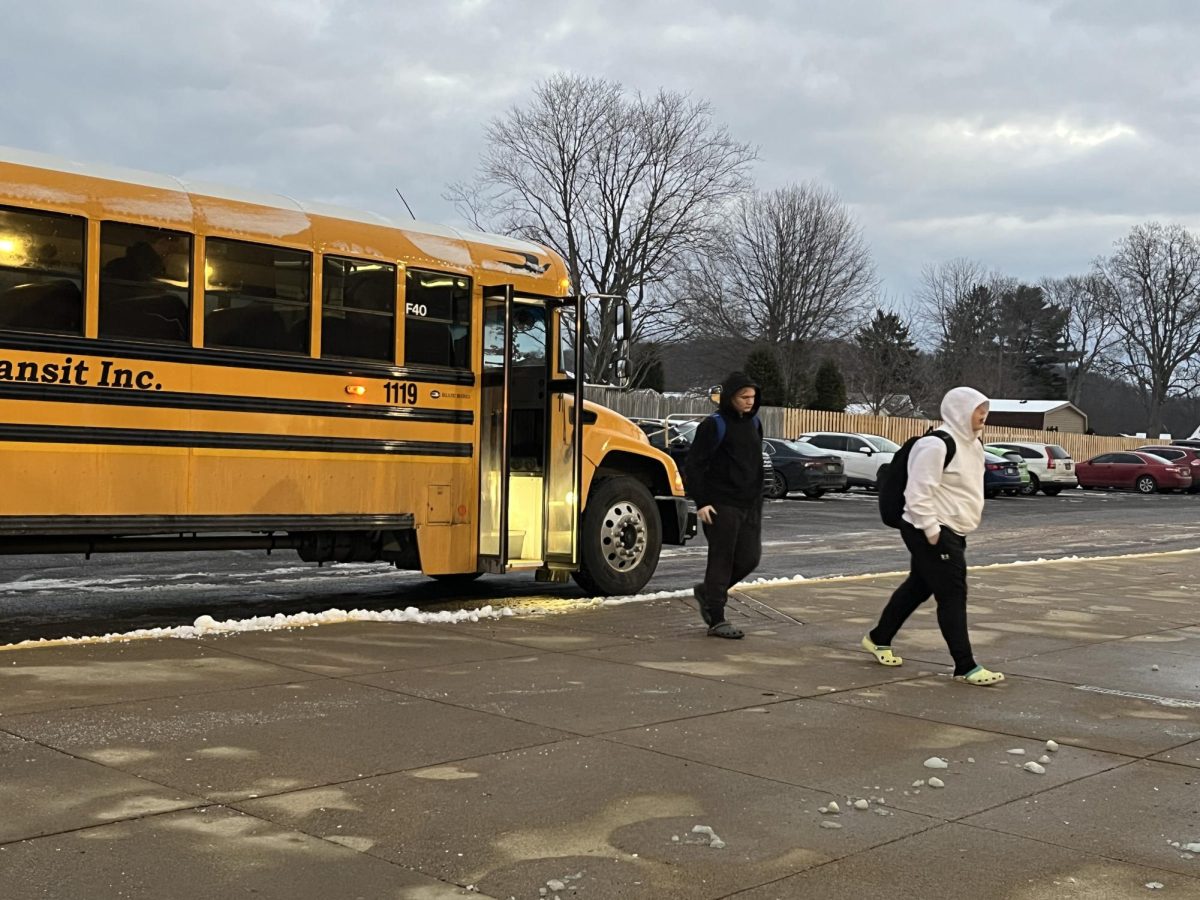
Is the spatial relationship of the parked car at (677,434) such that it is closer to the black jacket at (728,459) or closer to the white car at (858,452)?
the white car at (858,452)

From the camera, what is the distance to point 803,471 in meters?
30.6

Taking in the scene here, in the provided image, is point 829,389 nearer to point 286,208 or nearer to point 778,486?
point 778,486

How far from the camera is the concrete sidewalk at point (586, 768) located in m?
4.24

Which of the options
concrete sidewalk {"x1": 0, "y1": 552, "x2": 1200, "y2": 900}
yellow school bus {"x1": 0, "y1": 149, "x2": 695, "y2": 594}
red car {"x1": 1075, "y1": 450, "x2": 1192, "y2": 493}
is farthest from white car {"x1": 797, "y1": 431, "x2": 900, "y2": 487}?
concrete sidewalk {"x1": 0, "y1": 552, "x2": 1200, "y2": 900}

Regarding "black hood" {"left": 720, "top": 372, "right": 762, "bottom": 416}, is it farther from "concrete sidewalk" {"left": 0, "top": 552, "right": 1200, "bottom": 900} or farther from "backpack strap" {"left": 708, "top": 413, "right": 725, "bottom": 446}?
"concrete sidewalk" {"left": 0, "top": 552, "right": 1200, "bottom": 900}

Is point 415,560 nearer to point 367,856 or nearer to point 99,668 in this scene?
point 99,668

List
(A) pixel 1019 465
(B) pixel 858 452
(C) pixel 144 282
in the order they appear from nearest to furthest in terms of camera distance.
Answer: (C) pixel 144 282 → (B) pixel 858 452 → (A) pixel 1019 465

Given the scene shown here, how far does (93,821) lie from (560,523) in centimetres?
612

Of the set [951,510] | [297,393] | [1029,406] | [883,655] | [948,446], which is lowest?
[883,655]

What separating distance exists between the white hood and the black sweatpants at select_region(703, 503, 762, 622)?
1.90 meters

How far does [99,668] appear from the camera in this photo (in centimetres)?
726

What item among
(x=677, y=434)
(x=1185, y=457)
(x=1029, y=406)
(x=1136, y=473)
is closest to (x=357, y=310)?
(x=677, y=434)

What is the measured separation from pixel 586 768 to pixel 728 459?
386cm

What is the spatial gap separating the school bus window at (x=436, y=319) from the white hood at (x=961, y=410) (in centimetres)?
Answer: 394
